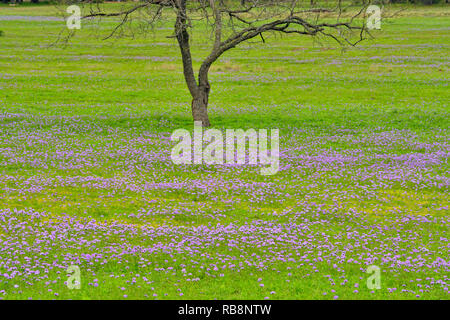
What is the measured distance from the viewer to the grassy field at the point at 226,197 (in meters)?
12.6

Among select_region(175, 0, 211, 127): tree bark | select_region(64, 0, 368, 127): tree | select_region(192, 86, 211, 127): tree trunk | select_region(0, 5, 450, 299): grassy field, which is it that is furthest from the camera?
select_region(192, 86, 211, 127): tree trunk

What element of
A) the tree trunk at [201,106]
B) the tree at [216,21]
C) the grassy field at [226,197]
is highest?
the tree at [216,21]

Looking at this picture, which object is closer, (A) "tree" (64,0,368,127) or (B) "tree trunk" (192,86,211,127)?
(A) "tree" (64,0,368,127)

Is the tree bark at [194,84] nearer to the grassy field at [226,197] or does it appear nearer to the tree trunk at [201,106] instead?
the tree trunk at [201,106]

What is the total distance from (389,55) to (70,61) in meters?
38.3

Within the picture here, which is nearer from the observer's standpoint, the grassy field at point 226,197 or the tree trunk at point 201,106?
the grassy field at point 226,197

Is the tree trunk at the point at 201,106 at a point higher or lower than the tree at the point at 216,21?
lower

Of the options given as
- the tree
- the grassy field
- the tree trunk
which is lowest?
the grassy field

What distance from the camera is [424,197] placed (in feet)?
63.9

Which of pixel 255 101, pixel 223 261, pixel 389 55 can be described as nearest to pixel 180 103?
pixel 255 101

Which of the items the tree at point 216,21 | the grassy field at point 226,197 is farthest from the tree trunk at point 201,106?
the grassy field at point 226,197

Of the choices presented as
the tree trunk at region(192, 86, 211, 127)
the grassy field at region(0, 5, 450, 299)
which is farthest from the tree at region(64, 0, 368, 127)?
the grassy field at region(0, 5, 450, 299)

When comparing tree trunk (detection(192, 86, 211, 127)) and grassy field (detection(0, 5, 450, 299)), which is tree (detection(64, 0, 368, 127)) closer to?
tree trunk (detection(192, 86, 211, 127))

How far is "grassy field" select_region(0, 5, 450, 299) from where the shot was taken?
1259 cm
